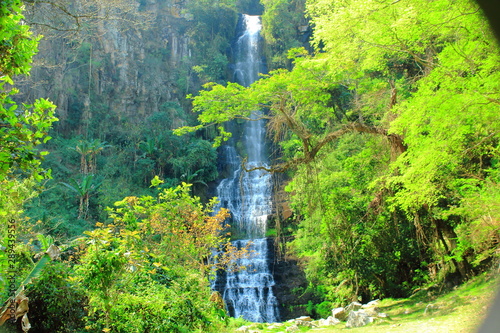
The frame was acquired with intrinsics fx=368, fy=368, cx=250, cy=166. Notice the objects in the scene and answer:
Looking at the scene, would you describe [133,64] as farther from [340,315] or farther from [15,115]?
A: [15,115]

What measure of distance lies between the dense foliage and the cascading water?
1717mm

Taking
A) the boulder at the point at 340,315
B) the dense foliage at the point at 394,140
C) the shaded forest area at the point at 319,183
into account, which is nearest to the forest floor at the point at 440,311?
the dense foliage at the point at 394,140

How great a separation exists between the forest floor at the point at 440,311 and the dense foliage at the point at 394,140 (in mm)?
741

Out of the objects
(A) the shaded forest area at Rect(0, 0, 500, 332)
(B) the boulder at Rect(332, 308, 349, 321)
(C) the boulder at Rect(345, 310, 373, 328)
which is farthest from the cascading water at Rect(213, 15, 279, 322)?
(C) the boulder at Rect(345, 310, 373, 328)

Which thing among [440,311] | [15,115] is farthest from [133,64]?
[15,115]

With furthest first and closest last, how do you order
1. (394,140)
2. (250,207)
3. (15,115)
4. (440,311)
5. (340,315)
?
(250,207) → (340,315) → (394,140) → (440,311) → (15,115)

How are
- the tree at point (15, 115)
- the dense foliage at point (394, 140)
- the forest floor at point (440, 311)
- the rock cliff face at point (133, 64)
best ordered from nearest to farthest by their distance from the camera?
the tree at point (15, 115), the forest floor at point (440, 311), the dense foliage at point (394, 140), the rock cliff face at point (133, 64)

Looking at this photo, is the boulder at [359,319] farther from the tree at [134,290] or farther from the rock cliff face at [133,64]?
the rock cliff face at [133,64]

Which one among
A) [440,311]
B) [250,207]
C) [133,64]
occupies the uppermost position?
[133,64]

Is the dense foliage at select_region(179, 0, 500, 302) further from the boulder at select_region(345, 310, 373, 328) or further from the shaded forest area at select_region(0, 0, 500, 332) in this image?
the boulder at select_region(345, 310, 373, 328)

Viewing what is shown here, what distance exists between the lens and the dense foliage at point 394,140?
6.21 metres

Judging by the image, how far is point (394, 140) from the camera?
9.31 m

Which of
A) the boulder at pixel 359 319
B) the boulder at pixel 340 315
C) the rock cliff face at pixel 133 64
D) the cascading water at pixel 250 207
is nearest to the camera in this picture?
the boulder at pixel 359 319

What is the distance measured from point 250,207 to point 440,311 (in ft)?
54.6
